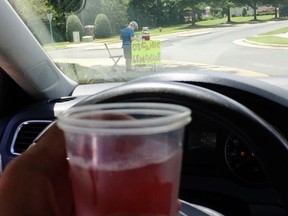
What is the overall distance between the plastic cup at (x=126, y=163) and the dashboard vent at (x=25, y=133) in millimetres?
3036

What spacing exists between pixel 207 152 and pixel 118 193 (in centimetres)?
219

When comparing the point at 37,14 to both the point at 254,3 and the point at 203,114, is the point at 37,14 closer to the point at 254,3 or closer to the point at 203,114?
the point at 254,3

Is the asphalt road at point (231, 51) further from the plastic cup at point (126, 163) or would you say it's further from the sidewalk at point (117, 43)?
the plastic cup at point (126, 163)

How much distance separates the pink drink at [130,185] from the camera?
889 millimetres

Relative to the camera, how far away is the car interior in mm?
1801

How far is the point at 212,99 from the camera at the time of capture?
5.95 ft

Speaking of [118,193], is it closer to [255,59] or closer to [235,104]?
[235,104]

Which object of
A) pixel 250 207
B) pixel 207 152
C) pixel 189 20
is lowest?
pixel 250 207

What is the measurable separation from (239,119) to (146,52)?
281 centimetres

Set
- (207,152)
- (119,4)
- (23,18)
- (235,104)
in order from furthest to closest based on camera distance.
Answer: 1. (119,4)
2. (23,18)
3. (207,152)
4. (235,104)

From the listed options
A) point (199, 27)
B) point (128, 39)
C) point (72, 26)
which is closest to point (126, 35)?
point (128, 39)

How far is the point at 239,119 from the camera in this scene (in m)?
1.79

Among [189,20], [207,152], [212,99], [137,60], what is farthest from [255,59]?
[212,99]

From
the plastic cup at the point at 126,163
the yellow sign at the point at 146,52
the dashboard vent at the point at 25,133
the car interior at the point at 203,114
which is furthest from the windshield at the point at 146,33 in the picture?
the plastic cup at the point at 126,163
